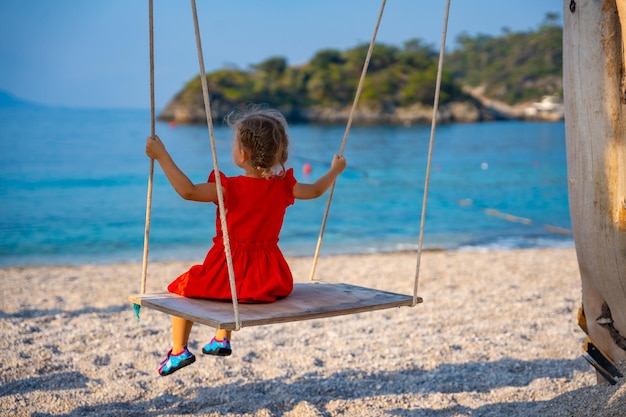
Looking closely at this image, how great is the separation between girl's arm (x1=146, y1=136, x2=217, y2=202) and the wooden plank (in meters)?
0.38

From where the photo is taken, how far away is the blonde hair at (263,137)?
8.91ft

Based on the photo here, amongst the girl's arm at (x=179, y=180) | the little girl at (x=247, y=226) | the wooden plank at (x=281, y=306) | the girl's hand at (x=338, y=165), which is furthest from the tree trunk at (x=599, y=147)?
the girl's arm at (x=179, y=180)

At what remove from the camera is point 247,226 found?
277 centimetres

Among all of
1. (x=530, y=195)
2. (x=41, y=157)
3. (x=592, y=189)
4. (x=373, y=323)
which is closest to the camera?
(x=592, y=189)

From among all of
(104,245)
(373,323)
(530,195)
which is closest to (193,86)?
(530,195)

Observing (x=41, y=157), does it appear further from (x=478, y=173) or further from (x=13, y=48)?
(x=13, y=48)

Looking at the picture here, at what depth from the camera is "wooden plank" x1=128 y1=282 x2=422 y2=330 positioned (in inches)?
88.7

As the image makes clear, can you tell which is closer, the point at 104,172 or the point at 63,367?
the point at 63,367

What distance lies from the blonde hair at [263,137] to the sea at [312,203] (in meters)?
0.10

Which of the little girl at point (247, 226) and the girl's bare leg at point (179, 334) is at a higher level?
the little girl at point (247, 226)

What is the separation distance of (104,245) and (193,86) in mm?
53672

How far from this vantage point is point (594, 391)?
274cm

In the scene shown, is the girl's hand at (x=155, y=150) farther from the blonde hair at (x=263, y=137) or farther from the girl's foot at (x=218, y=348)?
the girl's foot at (x=218, y=348)

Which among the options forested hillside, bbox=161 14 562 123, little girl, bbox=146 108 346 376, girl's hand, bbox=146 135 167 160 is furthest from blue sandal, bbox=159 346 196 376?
forested hillside, bbox=161 14 562 123
